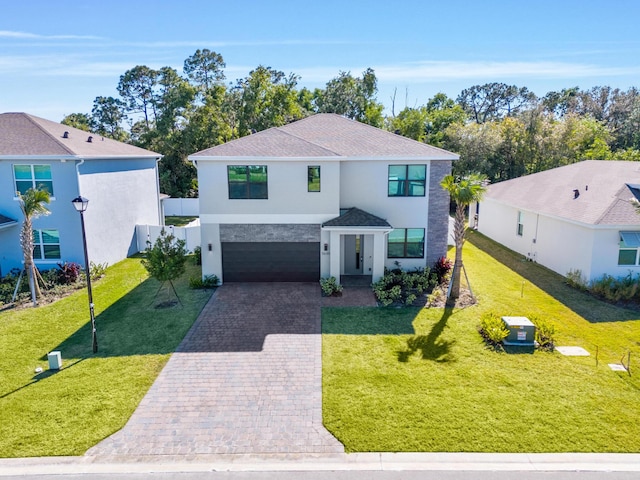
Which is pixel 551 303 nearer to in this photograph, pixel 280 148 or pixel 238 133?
pixel 280 148

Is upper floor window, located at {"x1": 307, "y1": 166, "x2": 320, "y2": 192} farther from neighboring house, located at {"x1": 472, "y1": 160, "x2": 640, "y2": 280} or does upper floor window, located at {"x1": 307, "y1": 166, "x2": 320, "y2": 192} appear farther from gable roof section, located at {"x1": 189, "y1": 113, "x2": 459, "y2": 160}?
neighboring house, located at {"x1": 472, "y1": 160, "x2": 640, "y2": 280}

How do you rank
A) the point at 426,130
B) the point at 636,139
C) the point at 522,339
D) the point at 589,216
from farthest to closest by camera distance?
the point at 426,130
the point at 636,139
the point at 589,216
the point at 522,339

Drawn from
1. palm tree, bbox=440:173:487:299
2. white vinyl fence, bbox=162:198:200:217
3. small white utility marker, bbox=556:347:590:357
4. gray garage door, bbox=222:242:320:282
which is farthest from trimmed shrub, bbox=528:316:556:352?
white vinyl fence, bbox=162:198:200:217

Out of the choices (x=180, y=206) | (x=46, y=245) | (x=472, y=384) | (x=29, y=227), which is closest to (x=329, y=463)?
(x=472, y=384)

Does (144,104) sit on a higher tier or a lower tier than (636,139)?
higher

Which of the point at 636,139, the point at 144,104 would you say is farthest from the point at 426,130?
the point at 144,104

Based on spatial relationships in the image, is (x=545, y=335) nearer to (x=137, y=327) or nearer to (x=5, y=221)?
(x=137, y=327)

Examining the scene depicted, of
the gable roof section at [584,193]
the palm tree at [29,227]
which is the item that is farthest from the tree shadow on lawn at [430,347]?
the palm tree at [29,227]
